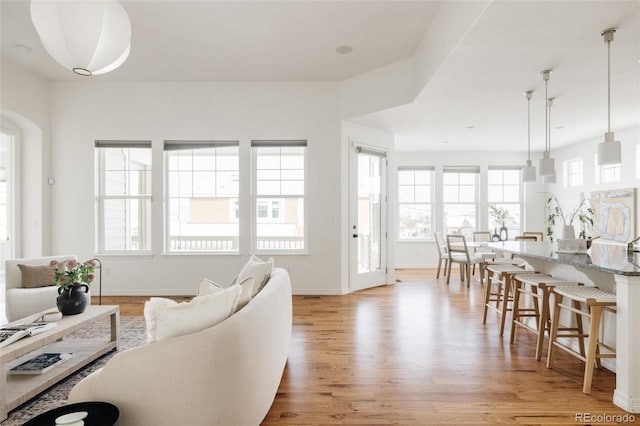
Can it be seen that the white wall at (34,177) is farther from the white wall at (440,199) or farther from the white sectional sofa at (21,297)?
the white wall at (440,199)

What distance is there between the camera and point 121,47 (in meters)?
2.34

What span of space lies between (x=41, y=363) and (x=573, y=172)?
29.6 feet

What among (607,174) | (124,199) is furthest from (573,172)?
(124,199)

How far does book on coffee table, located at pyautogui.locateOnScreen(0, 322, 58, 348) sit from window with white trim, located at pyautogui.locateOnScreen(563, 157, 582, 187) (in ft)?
28.6

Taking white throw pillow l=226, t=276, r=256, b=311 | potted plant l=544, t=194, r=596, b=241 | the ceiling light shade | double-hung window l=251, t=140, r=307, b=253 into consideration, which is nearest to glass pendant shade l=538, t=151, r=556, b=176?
double-hung window l=251, t=140, r=307, b=253

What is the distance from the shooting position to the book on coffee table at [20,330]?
2.12 m

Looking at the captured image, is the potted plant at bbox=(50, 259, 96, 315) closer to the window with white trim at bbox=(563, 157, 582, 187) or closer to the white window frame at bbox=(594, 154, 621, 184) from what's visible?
the white window frame at bbox=(594, 154, 621, 184)

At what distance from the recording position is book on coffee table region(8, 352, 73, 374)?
2.35m

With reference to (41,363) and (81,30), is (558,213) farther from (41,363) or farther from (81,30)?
(41,363)

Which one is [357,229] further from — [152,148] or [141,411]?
[141,411]

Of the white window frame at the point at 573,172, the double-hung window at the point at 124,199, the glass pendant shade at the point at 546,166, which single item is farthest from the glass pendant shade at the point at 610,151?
the double-hung window at the point at 124,199

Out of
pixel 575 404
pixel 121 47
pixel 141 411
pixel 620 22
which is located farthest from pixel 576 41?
pixel 141 411

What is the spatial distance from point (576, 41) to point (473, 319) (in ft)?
9.67

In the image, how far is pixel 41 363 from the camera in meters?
2.45
